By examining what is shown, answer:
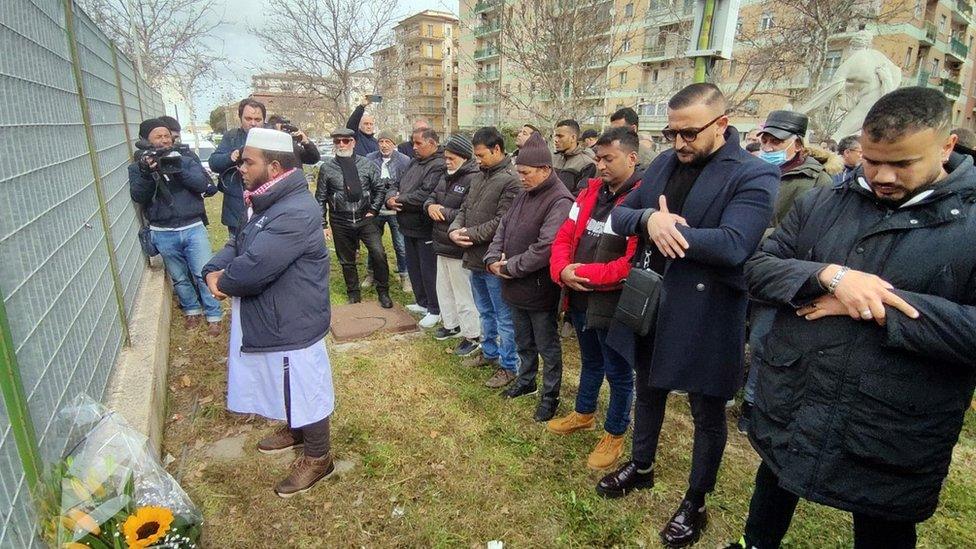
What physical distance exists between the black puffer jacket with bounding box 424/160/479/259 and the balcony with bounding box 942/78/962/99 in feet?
126

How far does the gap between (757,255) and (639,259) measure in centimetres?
68

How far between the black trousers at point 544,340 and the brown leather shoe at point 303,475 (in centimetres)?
155

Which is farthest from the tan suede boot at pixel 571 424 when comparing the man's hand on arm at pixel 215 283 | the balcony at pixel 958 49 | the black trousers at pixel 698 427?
the balcony at pixel 958 49

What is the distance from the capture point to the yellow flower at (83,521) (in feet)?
6.22

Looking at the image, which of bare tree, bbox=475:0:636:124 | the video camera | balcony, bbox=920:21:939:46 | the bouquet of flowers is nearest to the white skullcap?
the bouquet of flowers

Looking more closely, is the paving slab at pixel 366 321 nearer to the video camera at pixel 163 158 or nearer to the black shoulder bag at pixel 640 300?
the video camera at pixel 163 158

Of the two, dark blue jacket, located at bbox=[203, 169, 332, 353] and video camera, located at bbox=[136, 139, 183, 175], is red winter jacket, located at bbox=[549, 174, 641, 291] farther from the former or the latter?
video camera, located at bbox=[136, 139, 183, 175]

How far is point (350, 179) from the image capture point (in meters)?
5.62

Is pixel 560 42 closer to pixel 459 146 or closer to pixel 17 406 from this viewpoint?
pixel 459 146

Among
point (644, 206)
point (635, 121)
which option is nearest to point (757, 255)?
point (644, 206)

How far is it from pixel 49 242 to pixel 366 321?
3184 mm

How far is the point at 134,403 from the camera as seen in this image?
3.09m

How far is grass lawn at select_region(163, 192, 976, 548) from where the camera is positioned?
2.60 m

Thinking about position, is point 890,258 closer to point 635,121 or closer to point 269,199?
point 269,199
